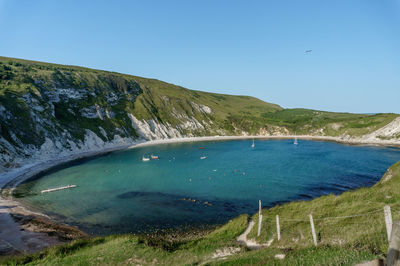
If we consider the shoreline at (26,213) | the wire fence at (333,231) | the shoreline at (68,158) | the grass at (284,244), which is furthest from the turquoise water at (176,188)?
the wire fence at (333,231)

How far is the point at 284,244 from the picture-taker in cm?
1894

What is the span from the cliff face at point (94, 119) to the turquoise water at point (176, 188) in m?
19.4

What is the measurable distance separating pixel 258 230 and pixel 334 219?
21.9 ft

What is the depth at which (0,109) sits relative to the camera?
79875mm

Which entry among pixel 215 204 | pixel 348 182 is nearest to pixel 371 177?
pixel 348 182

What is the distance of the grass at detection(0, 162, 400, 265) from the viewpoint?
539 inches

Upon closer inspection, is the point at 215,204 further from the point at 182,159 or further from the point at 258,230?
Result: the point at 182,159

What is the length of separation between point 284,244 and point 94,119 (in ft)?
392

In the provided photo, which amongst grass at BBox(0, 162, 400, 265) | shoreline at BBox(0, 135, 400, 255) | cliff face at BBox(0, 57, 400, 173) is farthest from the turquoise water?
cliff face at BBox(0, 57, 400, 173)

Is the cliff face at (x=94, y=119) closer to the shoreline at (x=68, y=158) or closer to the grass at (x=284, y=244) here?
the shoreline at (x=68, y=158)

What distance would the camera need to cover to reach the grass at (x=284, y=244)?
13.7 meters

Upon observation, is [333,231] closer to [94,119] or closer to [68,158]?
[68,158]

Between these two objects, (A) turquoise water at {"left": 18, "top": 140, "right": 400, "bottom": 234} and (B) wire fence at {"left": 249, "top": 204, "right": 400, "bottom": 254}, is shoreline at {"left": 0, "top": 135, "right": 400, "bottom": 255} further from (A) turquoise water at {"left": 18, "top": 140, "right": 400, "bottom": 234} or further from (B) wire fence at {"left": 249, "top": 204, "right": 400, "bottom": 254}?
(B) wire fence at {"left": 249, "top": 204, "right": 400, "bottom": 254}

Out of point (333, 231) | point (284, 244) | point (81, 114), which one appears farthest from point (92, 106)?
point (333, 231)
